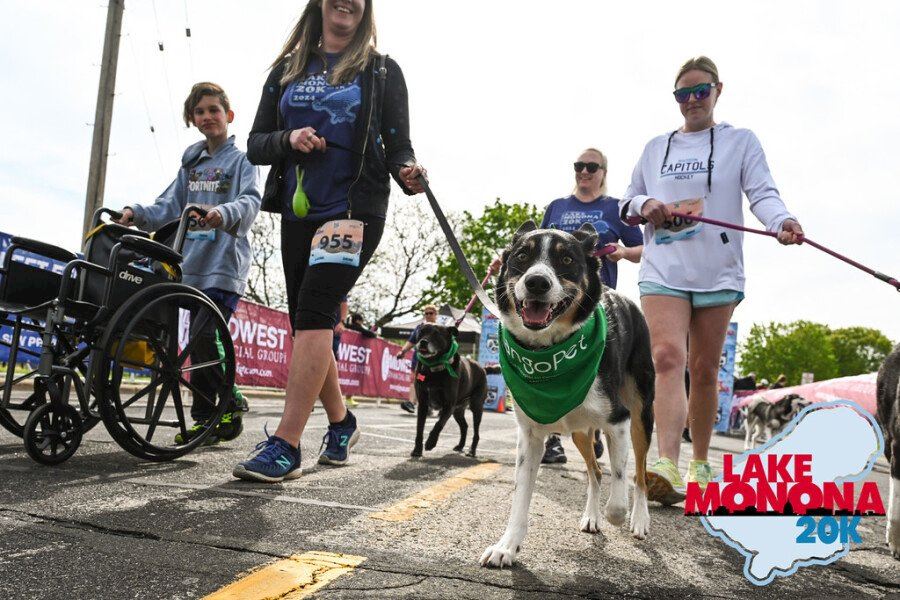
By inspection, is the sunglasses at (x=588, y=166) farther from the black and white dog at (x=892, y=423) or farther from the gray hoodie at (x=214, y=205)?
the black and white dog at (x=892, y=423)

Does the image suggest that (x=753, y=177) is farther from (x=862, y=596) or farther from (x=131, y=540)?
(x=131, y=540)

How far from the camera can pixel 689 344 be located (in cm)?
433

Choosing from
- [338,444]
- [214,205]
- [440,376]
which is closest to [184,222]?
[214,205]

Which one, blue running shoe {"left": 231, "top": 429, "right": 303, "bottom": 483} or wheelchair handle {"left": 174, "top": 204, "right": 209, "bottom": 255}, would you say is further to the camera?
wheelchair handle {"left": 174, "top": 204, "right": 209, "bottom": 255}

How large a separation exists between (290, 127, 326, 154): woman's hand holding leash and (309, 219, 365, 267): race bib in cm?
40

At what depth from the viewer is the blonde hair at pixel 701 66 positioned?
4.14m

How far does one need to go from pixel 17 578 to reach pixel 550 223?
4.53 m

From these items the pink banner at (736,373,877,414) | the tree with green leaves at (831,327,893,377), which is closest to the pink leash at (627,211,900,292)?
the pink banner at (736,373,877,414)

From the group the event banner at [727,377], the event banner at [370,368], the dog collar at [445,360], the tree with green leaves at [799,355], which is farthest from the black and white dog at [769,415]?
the tree with green leaves at [799,355]

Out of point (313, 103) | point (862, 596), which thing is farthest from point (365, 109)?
point (862, 596)

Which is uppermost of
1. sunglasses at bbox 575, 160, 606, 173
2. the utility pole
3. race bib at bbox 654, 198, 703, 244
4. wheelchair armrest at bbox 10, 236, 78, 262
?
the utility pole

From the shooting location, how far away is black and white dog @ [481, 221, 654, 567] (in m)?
2.74

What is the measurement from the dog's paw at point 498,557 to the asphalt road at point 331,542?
0.04m

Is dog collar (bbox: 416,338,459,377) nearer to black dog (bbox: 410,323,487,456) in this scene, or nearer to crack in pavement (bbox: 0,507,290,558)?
black dog (bbox: 410,323,487,456)
